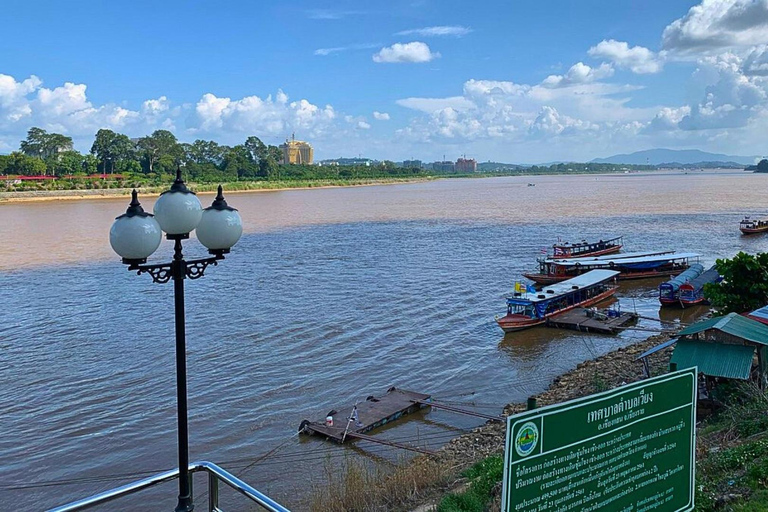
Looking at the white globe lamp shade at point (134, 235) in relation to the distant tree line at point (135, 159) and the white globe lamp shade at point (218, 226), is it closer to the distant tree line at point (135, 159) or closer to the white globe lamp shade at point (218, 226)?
the white globe lamp shade at point (218, 226)

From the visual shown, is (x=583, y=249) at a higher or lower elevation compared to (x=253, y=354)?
higher

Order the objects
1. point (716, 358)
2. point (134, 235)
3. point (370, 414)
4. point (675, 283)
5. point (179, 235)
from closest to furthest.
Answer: point (134, 235) < point (179, 235) < point (716, 358) < point (370, 414) < point (675, 283)

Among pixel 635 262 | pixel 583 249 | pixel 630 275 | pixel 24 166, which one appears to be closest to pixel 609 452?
pixel 630 275

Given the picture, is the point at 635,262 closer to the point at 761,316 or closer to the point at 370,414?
the point at 761,316

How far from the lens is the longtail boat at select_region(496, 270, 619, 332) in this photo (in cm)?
2608

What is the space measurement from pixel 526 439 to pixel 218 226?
12.1 ft

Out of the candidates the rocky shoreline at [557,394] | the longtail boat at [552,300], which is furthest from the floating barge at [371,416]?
the longtail boat at [552,300]

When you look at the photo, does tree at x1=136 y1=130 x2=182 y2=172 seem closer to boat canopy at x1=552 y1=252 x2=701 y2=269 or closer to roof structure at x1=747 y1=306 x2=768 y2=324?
boat canopy at x1=552 y1=252 x2=701 y2=269

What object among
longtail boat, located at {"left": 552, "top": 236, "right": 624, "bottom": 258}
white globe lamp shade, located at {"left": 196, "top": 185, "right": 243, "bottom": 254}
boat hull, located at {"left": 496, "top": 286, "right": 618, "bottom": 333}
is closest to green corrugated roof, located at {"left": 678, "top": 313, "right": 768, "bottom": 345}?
white globe lamp shade, located at {"left": 196, "top": 185, "right": 243, "bottom": 254}

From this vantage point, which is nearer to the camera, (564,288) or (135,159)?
(564,288)

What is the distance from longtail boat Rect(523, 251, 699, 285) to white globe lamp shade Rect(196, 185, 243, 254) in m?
32.3

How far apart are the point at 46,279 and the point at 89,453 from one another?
24196mm

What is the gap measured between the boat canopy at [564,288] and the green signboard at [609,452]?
874 inches

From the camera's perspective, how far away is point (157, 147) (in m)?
149
